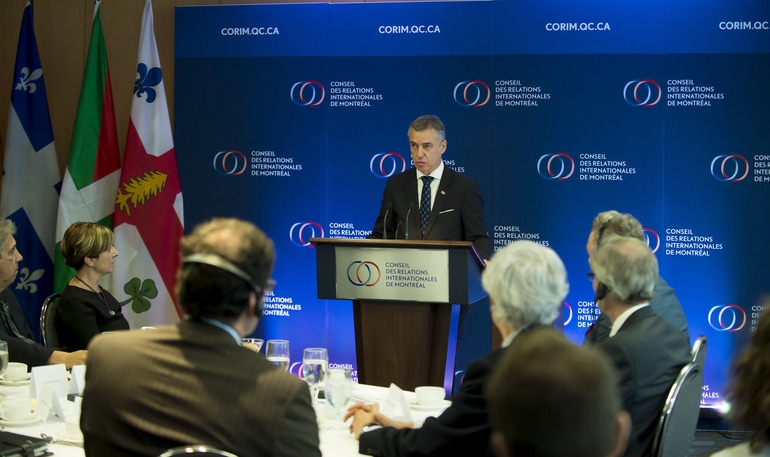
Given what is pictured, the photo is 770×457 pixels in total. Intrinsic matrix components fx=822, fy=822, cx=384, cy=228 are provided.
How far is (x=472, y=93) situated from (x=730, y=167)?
6.43 feet

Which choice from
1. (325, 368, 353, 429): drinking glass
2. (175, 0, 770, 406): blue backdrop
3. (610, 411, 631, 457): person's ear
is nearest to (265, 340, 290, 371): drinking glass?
(325, 368, 353, 429): drinking glass

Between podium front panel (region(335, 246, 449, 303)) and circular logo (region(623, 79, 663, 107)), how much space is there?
2804 millimetres

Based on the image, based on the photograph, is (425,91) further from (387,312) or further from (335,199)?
(387,312)

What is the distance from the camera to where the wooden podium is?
4.02 m

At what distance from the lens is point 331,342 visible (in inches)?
251

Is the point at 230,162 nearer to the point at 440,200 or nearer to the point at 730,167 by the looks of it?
the point at 440,200

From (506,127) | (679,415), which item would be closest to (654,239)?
(506,127)

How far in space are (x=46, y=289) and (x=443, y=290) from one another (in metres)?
3.76

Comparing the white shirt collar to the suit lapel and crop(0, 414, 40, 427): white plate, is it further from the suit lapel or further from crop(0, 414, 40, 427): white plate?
the suit lapel

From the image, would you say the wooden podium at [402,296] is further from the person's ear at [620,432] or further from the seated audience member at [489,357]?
the person's ear at [620,432]

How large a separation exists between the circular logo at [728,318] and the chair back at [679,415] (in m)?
3.48

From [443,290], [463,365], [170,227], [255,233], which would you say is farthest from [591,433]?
[170,227]

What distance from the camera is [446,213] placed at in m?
5.04

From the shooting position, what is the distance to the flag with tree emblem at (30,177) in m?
6.29
